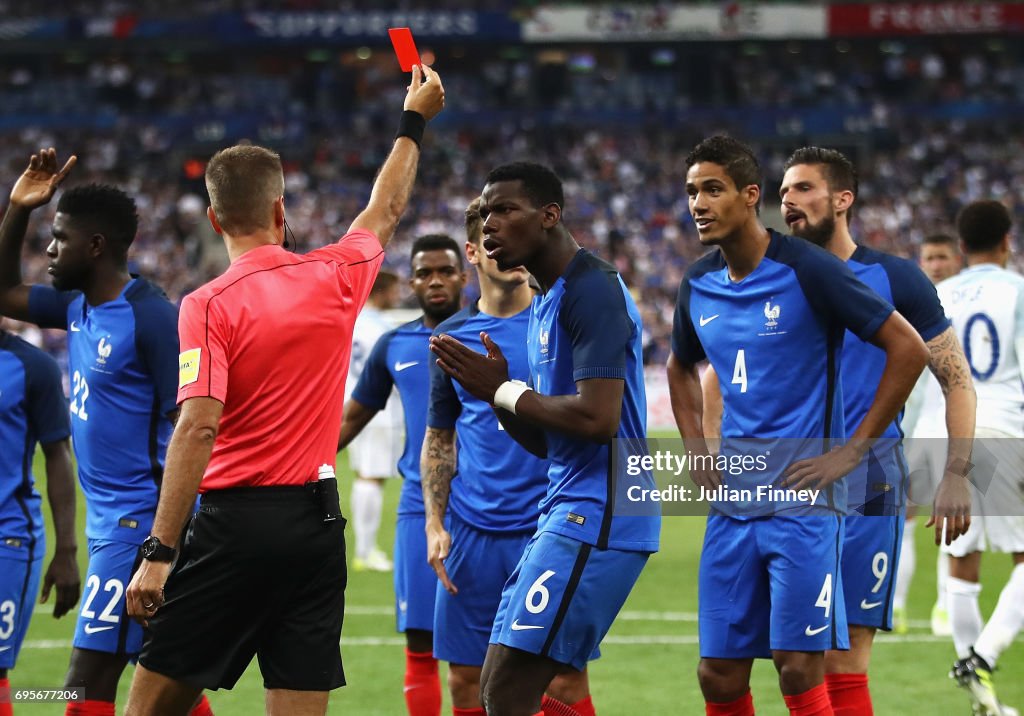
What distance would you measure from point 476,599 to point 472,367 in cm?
161

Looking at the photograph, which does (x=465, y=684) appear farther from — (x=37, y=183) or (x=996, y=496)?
(x=996, y=496)

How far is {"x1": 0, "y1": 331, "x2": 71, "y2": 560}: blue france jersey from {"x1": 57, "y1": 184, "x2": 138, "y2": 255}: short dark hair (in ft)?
2.28

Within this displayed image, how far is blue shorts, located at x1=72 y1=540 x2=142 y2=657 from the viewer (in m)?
5.45

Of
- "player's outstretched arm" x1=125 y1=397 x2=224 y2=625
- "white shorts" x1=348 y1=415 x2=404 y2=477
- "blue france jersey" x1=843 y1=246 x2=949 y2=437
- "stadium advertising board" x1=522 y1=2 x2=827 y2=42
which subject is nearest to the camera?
"player's outstretched arm" x1=125 y1=397 x2=224 y2=625

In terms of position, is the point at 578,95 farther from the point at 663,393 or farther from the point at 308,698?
the point at 308,698

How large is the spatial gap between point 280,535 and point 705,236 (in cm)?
200

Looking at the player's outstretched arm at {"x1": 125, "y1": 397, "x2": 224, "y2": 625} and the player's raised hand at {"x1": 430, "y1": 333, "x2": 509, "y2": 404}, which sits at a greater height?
the player's raised hand at {"x1": 430, "y1": 333, "x2": 509, "y2": 404}

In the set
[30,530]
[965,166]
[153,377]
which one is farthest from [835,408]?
[965,166]

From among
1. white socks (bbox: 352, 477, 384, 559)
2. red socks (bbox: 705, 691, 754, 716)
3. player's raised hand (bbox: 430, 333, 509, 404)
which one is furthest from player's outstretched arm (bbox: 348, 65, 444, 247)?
white socks (bbox: 352, 477, 384, 559)

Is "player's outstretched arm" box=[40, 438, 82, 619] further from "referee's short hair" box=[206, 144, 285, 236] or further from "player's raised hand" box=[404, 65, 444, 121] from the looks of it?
"player's raised hand" box=[404, 65, 444, 121]

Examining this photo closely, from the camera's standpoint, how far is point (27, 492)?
19.5ft

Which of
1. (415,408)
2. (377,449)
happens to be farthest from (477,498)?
(377,449)

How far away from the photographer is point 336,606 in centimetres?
455

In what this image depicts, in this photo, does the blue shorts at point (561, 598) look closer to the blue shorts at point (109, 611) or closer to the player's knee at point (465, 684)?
the player's knee at point (465, 684)
